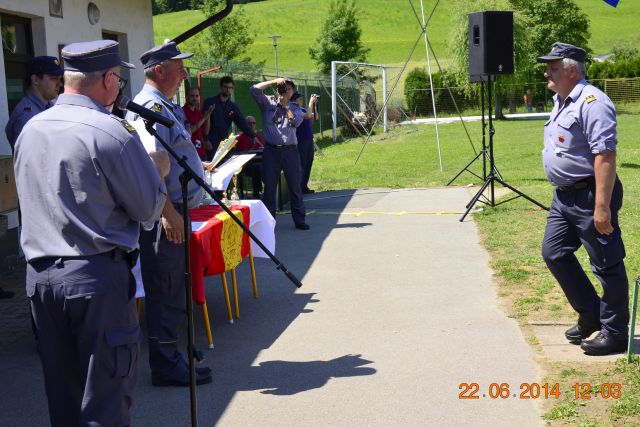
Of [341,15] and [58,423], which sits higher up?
[341,15]

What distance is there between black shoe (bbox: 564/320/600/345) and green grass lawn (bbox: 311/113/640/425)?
27cm

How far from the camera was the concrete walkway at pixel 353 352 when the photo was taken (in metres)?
4.68

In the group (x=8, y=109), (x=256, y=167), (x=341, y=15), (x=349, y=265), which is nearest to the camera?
(x=349, y=265)

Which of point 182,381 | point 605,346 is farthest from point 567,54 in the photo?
point 182,381

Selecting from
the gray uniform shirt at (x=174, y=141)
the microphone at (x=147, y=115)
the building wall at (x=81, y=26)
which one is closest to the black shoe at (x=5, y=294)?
the building wall at (x=81, y=26)

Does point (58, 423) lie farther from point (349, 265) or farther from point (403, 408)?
point (349, 265)

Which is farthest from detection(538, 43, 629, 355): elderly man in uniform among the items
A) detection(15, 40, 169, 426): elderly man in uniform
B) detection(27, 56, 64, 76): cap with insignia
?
detection(27, 56, 64, 76): cap with insignia

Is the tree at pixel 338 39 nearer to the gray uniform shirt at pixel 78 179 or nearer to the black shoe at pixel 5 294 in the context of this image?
the black shoe at pixel 5 294

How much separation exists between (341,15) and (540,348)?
53.1 metres

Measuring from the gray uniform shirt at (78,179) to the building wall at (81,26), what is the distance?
6198 millimetres

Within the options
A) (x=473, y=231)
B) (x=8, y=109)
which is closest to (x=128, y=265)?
(x=8, y=109)

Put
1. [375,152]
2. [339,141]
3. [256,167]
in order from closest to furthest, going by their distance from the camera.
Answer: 1. [256,167]
2. [375,152]
3. [339,141]

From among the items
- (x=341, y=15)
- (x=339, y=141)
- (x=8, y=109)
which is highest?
(x=341, y=15)

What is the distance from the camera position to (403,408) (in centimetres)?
468
